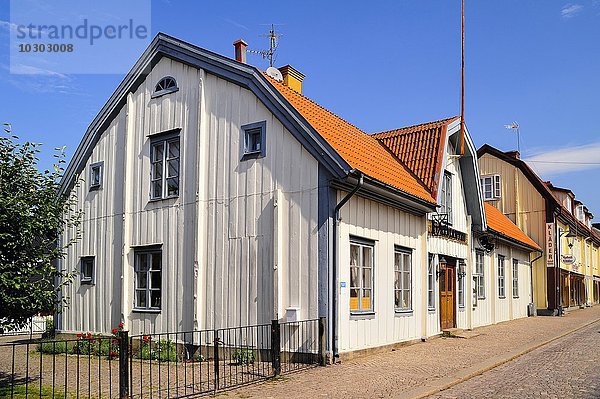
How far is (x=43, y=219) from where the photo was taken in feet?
32.4

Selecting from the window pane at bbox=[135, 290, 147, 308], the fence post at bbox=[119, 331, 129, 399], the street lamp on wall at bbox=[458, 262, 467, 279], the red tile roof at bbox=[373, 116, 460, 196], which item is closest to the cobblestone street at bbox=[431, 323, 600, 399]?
the fence post at bbox=[119, 331, 129, 399]

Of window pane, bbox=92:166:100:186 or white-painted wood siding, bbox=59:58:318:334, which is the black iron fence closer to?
white-painted wood siding, bbox=59:58:318:334

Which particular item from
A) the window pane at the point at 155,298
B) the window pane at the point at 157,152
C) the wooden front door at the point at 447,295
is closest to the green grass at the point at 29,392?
the window pane at the point at 155,298

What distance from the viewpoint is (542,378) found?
10.9 m

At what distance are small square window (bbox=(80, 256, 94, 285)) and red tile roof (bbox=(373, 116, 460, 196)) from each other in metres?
9.42

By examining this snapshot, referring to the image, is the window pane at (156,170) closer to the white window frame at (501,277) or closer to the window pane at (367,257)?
the window pane at (367,257)

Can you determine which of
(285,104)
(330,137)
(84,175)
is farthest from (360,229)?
(84,175)

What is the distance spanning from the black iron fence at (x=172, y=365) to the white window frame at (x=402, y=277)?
366cm

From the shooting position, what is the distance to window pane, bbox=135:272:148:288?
16.0 m

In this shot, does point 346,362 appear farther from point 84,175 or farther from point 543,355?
point 84,175

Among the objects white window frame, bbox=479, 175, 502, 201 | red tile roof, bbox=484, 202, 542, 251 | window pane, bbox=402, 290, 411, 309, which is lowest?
window pane, bbox=402, 290, 411, 309

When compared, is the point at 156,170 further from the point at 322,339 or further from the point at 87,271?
the point at 322,339

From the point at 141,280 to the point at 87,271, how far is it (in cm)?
252

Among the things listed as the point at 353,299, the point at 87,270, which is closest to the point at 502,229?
the point at 353,299
